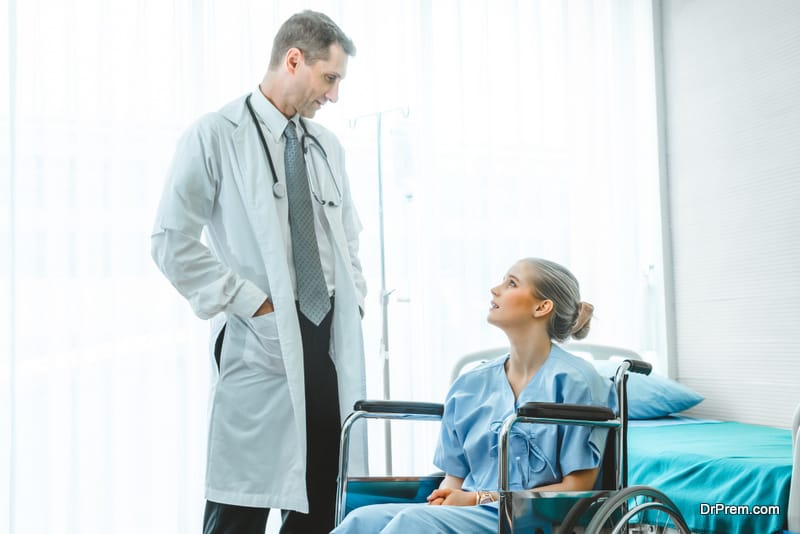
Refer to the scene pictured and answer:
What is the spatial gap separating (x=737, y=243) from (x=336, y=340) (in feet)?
7.11

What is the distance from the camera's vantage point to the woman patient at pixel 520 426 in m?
1.65

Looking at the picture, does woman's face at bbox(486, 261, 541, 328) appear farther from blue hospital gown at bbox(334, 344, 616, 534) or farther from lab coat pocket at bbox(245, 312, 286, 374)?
lab coat pocket at bbox(245, 312, 286, 374)

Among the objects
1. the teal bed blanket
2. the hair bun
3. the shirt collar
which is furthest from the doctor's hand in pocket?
the teal bed blanket

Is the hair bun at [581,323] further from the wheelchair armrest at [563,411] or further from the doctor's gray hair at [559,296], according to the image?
the wheelchair armrest at [563,411]

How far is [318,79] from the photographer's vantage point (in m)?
2.00

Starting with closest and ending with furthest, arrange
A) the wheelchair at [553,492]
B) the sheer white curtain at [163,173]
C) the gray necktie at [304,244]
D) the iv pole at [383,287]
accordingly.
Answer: the wheelchair at [553,492] < the gray necktie at [304,244] < the sheer white curtain at [163,173] < the iv pole at [383,287]

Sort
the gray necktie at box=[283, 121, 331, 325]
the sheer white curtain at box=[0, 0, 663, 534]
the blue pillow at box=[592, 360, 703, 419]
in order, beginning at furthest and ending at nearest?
the blue pillow at box=[592, 360, 703, 419] < the sheer white curtain at box=[0, 0, 663, 534] < the gray necktie at box=[283, 121, 331, 325]

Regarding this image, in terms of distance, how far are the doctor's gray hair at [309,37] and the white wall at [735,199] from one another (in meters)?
2.05

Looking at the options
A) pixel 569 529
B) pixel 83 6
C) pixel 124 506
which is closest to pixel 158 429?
pixel 124 506

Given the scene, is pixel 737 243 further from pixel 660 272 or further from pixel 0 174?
pixel 0 174

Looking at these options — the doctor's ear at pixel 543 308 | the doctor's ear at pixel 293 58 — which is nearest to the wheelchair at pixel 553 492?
the doctor's ear at pixel 543 308

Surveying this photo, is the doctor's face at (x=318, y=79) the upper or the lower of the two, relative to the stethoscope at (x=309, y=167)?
upper

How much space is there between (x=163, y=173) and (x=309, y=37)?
1.06m

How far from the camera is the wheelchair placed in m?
1.51
